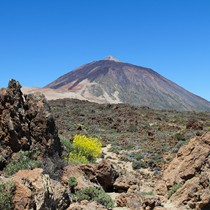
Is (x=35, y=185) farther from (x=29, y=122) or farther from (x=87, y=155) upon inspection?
(x=87, y=155)

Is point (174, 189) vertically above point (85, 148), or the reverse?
point (85, 148)

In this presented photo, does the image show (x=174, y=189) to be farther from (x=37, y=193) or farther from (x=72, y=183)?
(x=37, y=193)

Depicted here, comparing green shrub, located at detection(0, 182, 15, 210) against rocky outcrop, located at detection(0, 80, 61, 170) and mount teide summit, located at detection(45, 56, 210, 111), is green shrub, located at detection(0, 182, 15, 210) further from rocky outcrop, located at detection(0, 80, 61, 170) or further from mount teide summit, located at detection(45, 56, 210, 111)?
mount teide summit, located at detection(45, 56, 210, 111)

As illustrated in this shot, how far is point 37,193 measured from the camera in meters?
6.22

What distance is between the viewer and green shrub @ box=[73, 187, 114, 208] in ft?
27.8

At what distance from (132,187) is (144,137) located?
16.3m

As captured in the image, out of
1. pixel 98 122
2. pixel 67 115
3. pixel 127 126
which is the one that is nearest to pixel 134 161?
pixel 127 126

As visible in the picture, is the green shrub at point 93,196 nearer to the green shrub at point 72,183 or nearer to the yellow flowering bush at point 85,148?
the green shrub at point 72,183

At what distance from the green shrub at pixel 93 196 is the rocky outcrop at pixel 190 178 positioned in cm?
194

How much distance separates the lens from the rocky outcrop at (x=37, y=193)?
6012mm

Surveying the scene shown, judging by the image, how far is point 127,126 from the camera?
109 ft

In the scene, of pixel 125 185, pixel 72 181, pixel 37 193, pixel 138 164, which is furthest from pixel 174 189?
pixel 138 164

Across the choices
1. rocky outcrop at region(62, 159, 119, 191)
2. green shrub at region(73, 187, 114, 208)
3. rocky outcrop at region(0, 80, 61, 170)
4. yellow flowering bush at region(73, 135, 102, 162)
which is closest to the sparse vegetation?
yellow flowering bush at region(73, 135, 102, 162)

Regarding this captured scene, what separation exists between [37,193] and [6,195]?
0.52 metres
